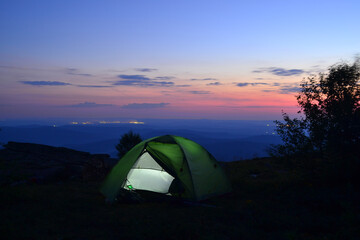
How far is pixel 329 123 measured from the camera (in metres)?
10.4

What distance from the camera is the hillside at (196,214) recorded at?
5.88m

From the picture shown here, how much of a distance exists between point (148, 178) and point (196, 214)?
4256mm

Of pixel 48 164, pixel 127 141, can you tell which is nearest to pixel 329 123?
pixel 48 164

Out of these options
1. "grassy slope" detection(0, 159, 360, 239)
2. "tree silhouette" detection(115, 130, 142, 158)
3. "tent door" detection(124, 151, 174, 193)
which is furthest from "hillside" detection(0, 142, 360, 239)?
"tree silhouette" detection(115, 130, 142, 158)

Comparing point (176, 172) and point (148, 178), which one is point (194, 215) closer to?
point (176, 172)

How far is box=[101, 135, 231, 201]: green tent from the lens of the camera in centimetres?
942

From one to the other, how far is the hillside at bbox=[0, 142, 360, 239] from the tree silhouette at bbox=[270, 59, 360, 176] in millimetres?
1000

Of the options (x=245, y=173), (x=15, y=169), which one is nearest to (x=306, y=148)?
(x=245, y=173)

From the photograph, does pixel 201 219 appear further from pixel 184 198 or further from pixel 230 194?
pixel 230 194

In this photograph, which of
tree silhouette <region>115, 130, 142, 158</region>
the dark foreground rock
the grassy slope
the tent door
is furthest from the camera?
tree silhouette <region>115, 130, 142, 158</region>

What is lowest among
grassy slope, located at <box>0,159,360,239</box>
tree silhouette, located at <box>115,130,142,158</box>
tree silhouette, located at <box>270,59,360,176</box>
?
grassy slope, located at <box>0,159,360,239</box>

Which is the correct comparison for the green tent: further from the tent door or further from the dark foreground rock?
the dark foreground rock

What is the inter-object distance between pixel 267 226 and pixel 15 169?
12.0m

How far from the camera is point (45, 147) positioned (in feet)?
59.7
